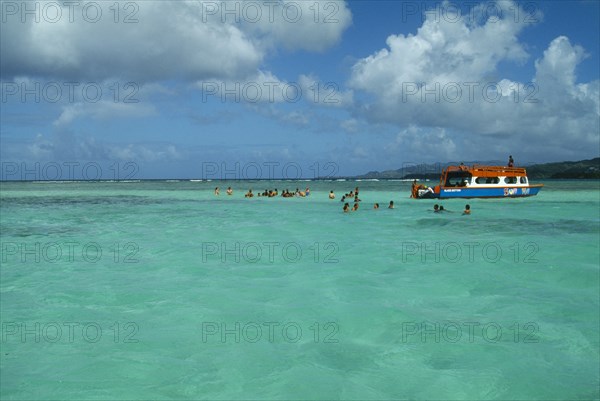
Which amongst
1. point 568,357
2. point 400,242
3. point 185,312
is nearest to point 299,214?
point 400,242

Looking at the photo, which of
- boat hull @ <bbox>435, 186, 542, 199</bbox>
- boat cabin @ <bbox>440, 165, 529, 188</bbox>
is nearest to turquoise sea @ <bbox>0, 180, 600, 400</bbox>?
boat hull @ <bbox>435, 186, 542, 199</bbox>

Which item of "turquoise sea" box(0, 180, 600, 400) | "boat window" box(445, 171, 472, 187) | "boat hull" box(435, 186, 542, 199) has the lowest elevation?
"turquoise sea" box(0, 180, 600, 400)

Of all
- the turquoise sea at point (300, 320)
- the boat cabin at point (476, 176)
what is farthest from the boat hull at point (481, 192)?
the turquoise sea at point (300, 320)

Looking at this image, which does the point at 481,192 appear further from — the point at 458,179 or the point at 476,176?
the point at 458,179

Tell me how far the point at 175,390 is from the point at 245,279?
7255mm

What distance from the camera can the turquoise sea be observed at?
742cm

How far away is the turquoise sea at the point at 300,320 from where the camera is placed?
7.42 m

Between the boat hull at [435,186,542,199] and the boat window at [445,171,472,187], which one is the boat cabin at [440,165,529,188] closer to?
the boat window at [445,171,472,187]

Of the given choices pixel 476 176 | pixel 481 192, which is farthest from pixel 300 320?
pixel 481 192

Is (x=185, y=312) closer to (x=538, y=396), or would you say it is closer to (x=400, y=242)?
(x=538, y=396)

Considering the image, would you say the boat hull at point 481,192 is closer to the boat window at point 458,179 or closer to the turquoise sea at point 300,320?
the boat window at point 458,179

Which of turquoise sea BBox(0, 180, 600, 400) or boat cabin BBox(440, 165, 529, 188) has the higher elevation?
boat cabin BBox(440, 165, 529, 188)

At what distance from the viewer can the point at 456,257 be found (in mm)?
17797

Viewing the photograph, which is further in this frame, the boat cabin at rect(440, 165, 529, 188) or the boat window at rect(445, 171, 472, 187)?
the boat window at rect(445, 171, 472, 187)
